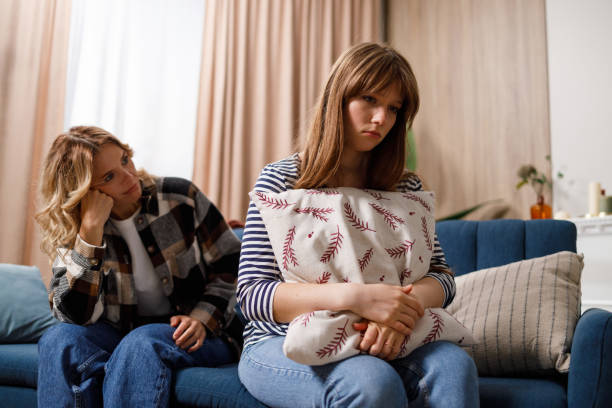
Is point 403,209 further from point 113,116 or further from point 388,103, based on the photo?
point 113,116

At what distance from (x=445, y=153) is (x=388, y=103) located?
2550 millimetres

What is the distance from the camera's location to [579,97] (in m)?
3.12

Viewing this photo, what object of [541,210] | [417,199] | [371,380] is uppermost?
[541,210]

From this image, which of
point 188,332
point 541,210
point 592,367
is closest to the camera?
point 592,367

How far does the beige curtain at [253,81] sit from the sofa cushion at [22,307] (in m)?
1.24

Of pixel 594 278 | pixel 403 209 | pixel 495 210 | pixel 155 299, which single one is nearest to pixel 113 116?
pixel 155 299

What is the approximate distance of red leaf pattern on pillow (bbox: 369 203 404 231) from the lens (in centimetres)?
112

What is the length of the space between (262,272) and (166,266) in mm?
443

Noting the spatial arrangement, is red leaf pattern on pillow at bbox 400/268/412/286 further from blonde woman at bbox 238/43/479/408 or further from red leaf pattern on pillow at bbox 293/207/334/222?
red leaf pattern on pillow at bbox 293/207/334/222

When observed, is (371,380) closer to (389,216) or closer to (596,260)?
(389,216)

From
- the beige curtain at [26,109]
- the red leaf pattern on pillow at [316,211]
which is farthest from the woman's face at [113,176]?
the beige curtain at [26,109]

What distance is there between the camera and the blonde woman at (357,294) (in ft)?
3.06

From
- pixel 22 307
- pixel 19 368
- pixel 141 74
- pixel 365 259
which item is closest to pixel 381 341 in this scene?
pixel 365 259

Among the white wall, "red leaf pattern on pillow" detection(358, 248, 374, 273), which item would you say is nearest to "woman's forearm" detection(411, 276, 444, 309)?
"red leaf pattern on pillow" detection(358, 248, 374, 273)
